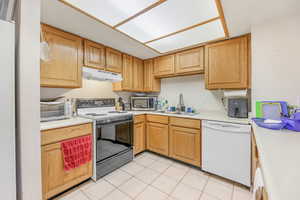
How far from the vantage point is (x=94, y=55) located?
206cm

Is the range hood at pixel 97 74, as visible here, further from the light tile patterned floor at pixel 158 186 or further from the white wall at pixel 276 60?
the white wall at pixel 276 60

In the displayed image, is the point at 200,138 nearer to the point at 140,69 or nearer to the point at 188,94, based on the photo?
the point at 188,94

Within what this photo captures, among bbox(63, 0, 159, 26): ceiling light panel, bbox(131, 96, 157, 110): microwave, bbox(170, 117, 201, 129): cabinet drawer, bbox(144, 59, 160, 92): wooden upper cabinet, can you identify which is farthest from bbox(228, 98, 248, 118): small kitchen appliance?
bbox(63, 0, 159, 26): ceiling light panel

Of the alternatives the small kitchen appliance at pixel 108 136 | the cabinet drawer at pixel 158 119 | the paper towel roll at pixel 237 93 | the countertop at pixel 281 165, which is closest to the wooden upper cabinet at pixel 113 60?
the small kitchen appliance at pixel 108 136

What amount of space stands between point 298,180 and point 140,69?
2.82 m

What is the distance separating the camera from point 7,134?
777 millimetres

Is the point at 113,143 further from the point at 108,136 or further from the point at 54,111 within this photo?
the point at 54,111

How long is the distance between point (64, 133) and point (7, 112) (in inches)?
28.8

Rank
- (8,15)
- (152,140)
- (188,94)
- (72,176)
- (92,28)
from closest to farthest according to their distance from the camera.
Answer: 1. (8,15)
2. (72,176)
3. (92,28)
4. (152,140)
5. (188,94)

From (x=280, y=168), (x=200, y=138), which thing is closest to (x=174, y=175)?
(x=200, y=138)

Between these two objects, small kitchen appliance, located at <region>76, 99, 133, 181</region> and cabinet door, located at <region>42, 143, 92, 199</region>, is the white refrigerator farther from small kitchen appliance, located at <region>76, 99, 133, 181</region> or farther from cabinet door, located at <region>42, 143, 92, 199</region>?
small kitchen appliance, located at <region>76, 99, 133, 181</region>

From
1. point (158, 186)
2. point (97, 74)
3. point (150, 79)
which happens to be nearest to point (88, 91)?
point (97, 74)

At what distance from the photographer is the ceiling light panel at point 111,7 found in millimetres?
1147

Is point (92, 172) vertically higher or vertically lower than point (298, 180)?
lower
